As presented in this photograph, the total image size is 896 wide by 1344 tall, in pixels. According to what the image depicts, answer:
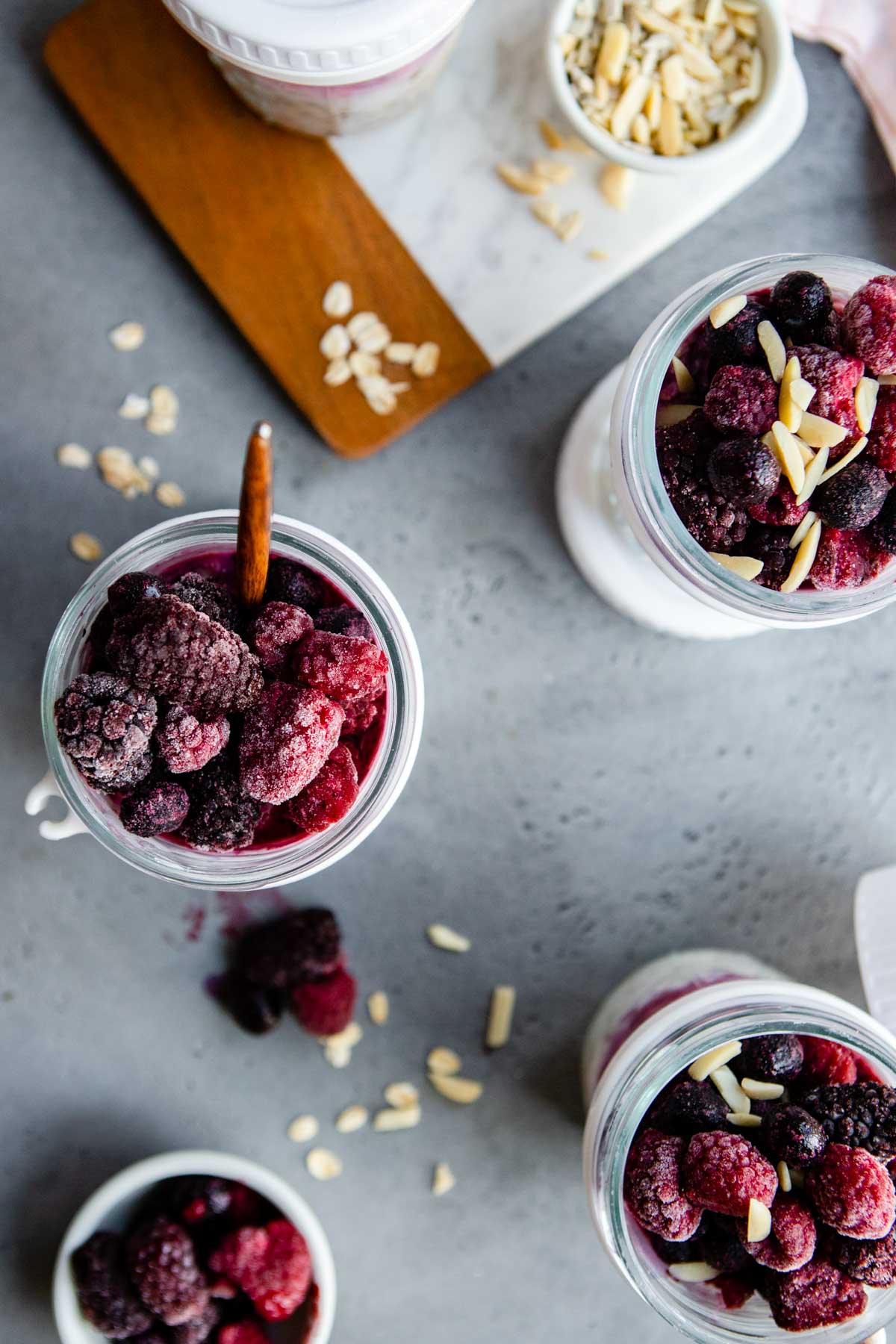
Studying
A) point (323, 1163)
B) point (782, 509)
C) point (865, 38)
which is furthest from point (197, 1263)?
point (865, 38)

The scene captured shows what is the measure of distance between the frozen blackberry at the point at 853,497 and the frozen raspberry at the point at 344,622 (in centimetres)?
32

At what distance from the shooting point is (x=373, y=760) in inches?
29.5

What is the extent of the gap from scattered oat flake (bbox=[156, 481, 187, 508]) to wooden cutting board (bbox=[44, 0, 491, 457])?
0.44 ft

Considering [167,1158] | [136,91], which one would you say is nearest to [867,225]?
[136,91]

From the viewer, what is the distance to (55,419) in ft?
3.09

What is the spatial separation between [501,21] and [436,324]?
270mm

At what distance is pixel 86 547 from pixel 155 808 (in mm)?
358

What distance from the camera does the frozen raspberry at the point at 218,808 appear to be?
0.67 meters

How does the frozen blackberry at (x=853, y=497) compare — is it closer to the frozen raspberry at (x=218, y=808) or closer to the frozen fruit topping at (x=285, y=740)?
the frozen fruit topping at (x=285, y=740)

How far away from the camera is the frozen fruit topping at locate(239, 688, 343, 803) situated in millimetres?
634

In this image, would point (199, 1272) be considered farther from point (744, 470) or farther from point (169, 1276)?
point (744, 470)

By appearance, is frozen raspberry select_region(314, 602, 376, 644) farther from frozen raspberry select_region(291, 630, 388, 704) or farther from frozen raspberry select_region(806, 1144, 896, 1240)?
frozen raspberry select_region(806, 1144, 896, 1240)

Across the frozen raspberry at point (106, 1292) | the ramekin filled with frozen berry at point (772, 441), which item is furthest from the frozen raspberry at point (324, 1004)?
the ramekin filled with frozen berry at point (772, 441)

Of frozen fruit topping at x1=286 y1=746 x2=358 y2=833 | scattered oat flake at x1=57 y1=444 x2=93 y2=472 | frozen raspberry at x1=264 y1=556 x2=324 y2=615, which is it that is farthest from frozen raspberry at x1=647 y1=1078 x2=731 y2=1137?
scattered oat flake at x1=57 y1=444 x2=93 y2=472
